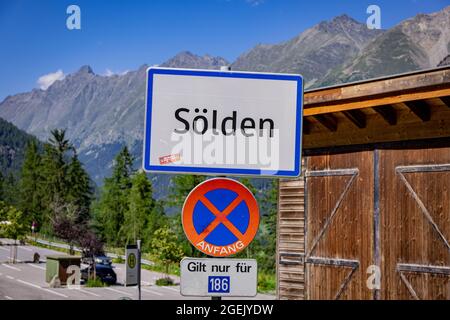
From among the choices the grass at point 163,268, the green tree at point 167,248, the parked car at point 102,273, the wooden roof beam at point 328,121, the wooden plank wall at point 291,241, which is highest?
the wooden roof beam at point 328,121

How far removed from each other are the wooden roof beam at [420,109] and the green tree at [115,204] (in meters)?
64.4

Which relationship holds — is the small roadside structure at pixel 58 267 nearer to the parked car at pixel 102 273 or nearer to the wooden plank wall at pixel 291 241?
the parked car at pixel 102 273

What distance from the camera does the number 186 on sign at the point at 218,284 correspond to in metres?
3.36

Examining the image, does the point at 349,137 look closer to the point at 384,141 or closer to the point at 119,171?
the point at 384,141

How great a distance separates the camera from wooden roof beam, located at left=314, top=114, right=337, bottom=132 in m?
10.7

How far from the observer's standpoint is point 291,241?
12016 mm

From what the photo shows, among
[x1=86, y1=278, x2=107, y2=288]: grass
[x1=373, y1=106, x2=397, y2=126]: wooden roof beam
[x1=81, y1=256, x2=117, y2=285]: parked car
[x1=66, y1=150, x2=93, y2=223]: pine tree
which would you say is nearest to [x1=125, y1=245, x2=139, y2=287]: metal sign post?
[x1=373, y1=106, x2=397, y2=126]: wooden roof beam

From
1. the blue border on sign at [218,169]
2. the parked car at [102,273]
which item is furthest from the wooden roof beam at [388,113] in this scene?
the parked car at [102,273]

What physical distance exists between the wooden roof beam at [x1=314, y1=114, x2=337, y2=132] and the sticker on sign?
750 centimetres

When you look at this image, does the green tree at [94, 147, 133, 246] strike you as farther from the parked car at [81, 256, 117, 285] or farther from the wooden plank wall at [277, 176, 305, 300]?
the wooden plank wall at [277, 176, 305, 300]

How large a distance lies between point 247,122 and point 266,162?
248 mm

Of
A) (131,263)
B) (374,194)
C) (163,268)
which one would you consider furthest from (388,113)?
(163,268)

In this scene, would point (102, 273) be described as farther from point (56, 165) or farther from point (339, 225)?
point (56, 165)

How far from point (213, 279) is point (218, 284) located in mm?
39
